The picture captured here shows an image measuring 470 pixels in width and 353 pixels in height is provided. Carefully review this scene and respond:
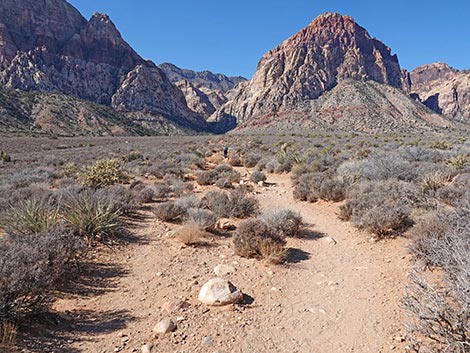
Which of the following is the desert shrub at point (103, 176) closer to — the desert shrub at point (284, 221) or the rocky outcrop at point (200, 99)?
the desert shrub at point (284, 221)

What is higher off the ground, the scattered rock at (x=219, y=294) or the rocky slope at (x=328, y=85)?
the rocky slope at (x=328, y=85)

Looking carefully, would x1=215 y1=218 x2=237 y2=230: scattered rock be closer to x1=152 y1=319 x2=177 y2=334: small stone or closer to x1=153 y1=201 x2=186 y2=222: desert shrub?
x1=153 y1=201 x2=186 y2=222: desert shrub

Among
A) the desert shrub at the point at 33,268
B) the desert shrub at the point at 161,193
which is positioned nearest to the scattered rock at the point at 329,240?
the desert shrub at the point at 33,268

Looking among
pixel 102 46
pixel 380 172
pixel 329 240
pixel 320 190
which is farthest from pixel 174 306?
pixel 102 46

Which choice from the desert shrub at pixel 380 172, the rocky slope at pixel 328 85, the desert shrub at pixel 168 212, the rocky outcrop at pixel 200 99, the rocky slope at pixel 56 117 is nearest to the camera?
the desert shrub at pixel 168 212

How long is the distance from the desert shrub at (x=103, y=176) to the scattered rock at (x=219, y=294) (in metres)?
7.29

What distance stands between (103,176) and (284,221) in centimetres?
717

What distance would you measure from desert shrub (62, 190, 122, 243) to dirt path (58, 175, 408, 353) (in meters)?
0.66

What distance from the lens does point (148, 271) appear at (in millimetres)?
5371

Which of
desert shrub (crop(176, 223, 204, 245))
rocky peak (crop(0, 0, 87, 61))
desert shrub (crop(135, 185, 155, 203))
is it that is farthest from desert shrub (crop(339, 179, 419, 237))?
rocky peak (crop(0, 0, 87, 61))

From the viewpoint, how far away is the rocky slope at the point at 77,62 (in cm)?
10298

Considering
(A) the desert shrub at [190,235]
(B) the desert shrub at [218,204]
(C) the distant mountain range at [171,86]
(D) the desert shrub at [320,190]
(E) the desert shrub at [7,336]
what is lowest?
(E) the desert shrub at [7,336]

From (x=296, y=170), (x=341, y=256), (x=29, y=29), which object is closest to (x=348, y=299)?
(x=341, y=256)

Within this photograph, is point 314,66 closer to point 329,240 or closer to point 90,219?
point 329,240
